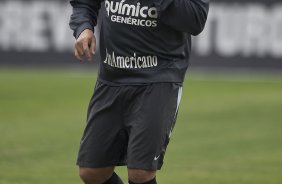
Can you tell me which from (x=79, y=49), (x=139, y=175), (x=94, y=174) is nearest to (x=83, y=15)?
(x=79, y=49)

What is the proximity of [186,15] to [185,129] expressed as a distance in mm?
8819

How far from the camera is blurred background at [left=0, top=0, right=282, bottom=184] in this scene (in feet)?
37.7

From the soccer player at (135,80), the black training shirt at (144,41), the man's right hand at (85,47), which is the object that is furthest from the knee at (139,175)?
the man's right hand at (85,47)

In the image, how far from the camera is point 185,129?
598 inches

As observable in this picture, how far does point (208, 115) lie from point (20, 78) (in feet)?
24.7

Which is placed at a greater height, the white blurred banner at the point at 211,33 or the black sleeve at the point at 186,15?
the black sleeve at the point at 186,15

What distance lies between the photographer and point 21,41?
24.4 m

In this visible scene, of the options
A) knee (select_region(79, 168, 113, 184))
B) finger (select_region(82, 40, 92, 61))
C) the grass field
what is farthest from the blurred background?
finger (select_region(82, 40, 92, 61))

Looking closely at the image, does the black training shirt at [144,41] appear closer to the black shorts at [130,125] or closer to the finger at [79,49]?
the black shorts at [130,125]

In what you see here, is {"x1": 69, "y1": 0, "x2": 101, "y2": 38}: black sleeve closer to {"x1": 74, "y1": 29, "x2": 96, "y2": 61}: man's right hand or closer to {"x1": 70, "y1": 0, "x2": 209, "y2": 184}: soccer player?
{"x1": 70, "y1": 0, "x2": 209, "y2": 184}: soccer player

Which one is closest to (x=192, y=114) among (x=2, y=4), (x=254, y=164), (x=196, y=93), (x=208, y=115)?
(x=208, y=115)

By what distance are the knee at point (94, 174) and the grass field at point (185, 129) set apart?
3143 millimetres

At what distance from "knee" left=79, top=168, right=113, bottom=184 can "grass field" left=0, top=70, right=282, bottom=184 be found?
314 cm

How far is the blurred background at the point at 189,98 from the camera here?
1149 centimetres
